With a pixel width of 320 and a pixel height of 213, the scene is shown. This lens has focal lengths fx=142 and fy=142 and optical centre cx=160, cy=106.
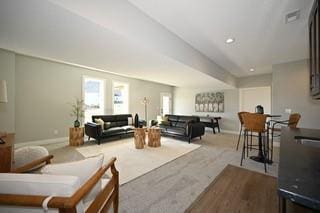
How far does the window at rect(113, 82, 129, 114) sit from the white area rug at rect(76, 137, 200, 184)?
258 centimetres

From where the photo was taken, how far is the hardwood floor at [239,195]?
1.77 meters

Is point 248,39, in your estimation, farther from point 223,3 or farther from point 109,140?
point 109,140

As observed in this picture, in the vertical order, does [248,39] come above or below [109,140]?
above

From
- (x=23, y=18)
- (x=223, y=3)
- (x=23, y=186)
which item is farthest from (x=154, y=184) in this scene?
(x=23, y=18)

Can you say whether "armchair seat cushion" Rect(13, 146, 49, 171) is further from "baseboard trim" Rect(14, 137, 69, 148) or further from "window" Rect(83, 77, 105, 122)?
"window" Rect(83, 77, 105, 122)

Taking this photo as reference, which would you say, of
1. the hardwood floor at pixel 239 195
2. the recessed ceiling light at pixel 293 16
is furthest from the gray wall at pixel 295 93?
the hardwood floor at pixel 239 195

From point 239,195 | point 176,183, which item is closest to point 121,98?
point 176,183

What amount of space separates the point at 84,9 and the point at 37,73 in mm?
3868

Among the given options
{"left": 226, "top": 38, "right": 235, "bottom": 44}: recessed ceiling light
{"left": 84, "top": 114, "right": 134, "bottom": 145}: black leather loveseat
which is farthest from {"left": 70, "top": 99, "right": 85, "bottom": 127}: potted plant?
{"left": 226, "top": 38, "right": 235, "bottom": 44}: recessed ceiling light

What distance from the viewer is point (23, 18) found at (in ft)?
6.53

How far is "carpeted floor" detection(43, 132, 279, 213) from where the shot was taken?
6.03ft

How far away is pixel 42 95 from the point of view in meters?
4.51

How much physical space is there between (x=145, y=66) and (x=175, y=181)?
293cm

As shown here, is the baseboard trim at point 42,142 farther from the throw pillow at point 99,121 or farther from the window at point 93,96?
the throw pillow at point 99,121
